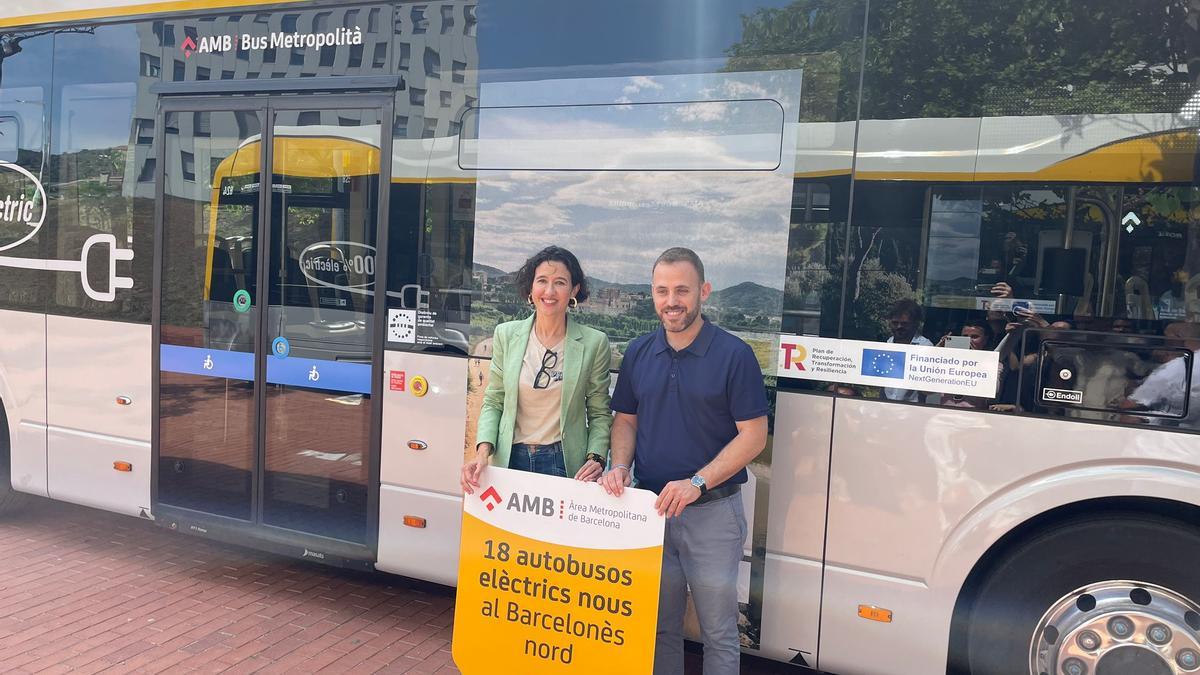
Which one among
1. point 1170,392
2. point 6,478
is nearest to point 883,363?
point 1170,392

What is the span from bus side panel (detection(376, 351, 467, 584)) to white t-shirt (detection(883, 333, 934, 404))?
201 centimetres

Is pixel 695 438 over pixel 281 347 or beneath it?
beneath

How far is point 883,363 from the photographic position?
3.63m

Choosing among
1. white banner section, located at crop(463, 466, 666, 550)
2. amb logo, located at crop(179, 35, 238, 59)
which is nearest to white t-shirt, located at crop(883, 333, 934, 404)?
white banner section, located at crop(463, 466, 666, 550)

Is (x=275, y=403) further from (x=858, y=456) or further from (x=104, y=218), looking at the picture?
(x=858, y=456)

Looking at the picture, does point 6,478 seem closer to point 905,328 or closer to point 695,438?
point 695,438

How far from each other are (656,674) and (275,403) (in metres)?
2.60

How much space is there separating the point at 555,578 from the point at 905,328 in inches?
68.7

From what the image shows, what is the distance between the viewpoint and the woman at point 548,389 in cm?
364

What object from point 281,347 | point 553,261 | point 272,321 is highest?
point 553,261

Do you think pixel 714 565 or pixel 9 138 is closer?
pixel 714 565

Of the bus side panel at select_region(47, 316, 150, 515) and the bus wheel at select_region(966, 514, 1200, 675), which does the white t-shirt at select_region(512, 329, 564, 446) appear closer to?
the bus wheel at select_region(966, 514, 1200, 675)

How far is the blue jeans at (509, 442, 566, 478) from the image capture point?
374cm

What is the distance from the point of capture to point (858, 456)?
12.2ft
